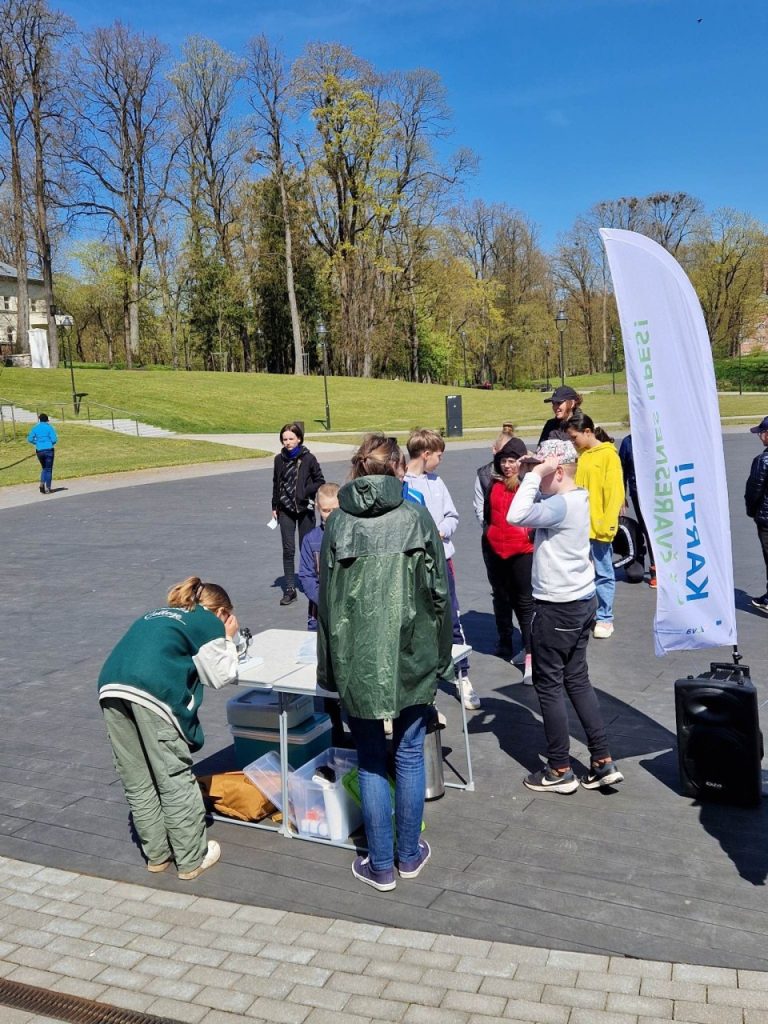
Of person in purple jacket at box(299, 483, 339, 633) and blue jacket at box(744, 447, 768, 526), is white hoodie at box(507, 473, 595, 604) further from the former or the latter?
blue jacket at box(744, 447, 768, 526)

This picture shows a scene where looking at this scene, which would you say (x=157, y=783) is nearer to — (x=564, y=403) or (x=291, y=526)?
(x=564, y=403)

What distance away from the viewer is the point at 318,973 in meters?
3.46

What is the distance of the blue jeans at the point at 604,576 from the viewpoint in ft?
24.5

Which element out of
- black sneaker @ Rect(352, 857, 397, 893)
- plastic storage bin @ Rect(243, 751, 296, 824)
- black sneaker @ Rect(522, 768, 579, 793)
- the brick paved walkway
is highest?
plastic storage bin @ Rect(243, 751, 296, 824)

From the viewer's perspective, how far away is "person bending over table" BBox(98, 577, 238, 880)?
4.10m

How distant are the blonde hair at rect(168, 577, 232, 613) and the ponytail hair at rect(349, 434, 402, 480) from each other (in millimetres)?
894

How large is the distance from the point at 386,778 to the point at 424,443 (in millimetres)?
2578

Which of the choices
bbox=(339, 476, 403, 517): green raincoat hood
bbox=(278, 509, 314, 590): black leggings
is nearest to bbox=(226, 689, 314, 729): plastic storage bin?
bbox=(339, 476, 403, 517): green raincoat hood

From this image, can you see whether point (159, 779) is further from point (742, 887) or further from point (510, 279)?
point (510, 279)

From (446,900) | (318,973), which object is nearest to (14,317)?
(446,900)

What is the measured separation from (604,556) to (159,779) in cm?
451

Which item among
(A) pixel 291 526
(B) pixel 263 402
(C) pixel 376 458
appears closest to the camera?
(C) pixel 376 458

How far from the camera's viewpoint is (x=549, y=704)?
15.7ft

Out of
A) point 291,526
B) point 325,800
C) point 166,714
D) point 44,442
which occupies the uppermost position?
point 44,442
